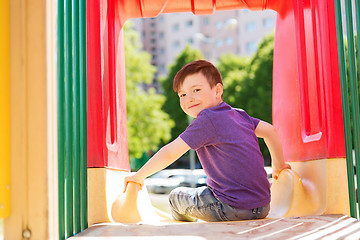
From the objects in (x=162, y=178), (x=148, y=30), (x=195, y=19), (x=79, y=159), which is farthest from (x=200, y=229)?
(x=148, y=30)

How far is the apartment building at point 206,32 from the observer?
3086 cm

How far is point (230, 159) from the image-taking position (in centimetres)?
188

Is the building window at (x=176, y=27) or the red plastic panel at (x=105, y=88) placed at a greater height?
the building window at (x=176, y=27)

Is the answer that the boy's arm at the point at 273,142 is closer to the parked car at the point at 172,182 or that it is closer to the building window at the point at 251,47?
the parked car at the point at 172,182

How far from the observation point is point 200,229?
146 centimetres

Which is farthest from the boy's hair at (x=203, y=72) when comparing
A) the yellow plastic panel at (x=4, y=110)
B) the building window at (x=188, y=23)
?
the building window at (x=188, y=23)

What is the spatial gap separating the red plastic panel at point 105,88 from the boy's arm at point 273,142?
31.2 inches

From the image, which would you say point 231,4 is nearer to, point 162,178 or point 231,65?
point 162,178

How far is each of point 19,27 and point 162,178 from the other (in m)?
13.8

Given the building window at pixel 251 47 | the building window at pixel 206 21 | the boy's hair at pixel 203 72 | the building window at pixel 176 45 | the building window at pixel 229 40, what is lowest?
the boy's hair at pixel 203 72

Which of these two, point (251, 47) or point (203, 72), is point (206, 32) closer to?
point (251, 47)

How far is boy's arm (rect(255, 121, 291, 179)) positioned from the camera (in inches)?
88.0

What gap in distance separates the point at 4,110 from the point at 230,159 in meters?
1.10

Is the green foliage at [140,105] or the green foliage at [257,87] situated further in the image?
the green foliage at [257,87]
